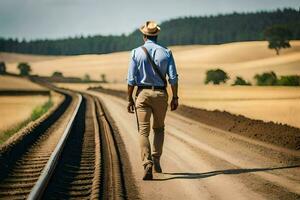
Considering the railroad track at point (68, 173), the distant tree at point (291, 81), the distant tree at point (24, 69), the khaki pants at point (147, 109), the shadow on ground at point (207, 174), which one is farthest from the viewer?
the distant tree at point (24, 69)

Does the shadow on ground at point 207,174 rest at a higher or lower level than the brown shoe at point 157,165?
lower

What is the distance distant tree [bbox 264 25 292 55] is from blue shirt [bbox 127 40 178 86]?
411ft

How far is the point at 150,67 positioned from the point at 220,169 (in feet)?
7.51

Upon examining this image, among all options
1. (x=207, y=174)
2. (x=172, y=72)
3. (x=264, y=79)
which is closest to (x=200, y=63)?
(x=264, y=79)

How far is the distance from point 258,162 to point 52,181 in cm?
395

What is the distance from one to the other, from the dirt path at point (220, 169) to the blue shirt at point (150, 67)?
4.93 ft

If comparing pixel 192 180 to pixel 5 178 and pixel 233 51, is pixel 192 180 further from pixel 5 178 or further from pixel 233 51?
pixel 233 51

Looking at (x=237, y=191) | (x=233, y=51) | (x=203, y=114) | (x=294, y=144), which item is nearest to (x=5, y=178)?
(x=237, y=191)

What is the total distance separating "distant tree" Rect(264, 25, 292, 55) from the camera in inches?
5128

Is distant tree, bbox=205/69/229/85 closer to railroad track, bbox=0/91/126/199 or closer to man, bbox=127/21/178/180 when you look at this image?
railroad track, bbox=0/91/126/199

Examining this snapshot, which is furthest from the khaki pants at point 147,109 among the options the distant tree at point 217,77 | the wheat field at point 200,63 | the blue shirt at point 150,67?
the wheat field at point 200,63

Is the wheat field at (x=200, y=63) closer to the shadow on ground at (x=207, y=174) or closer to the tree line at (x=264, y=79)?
the tree line at (x=264, y=79)

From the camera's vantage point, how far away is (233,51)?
13738 cm

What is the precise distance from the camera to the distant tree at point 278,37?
130250 mm
